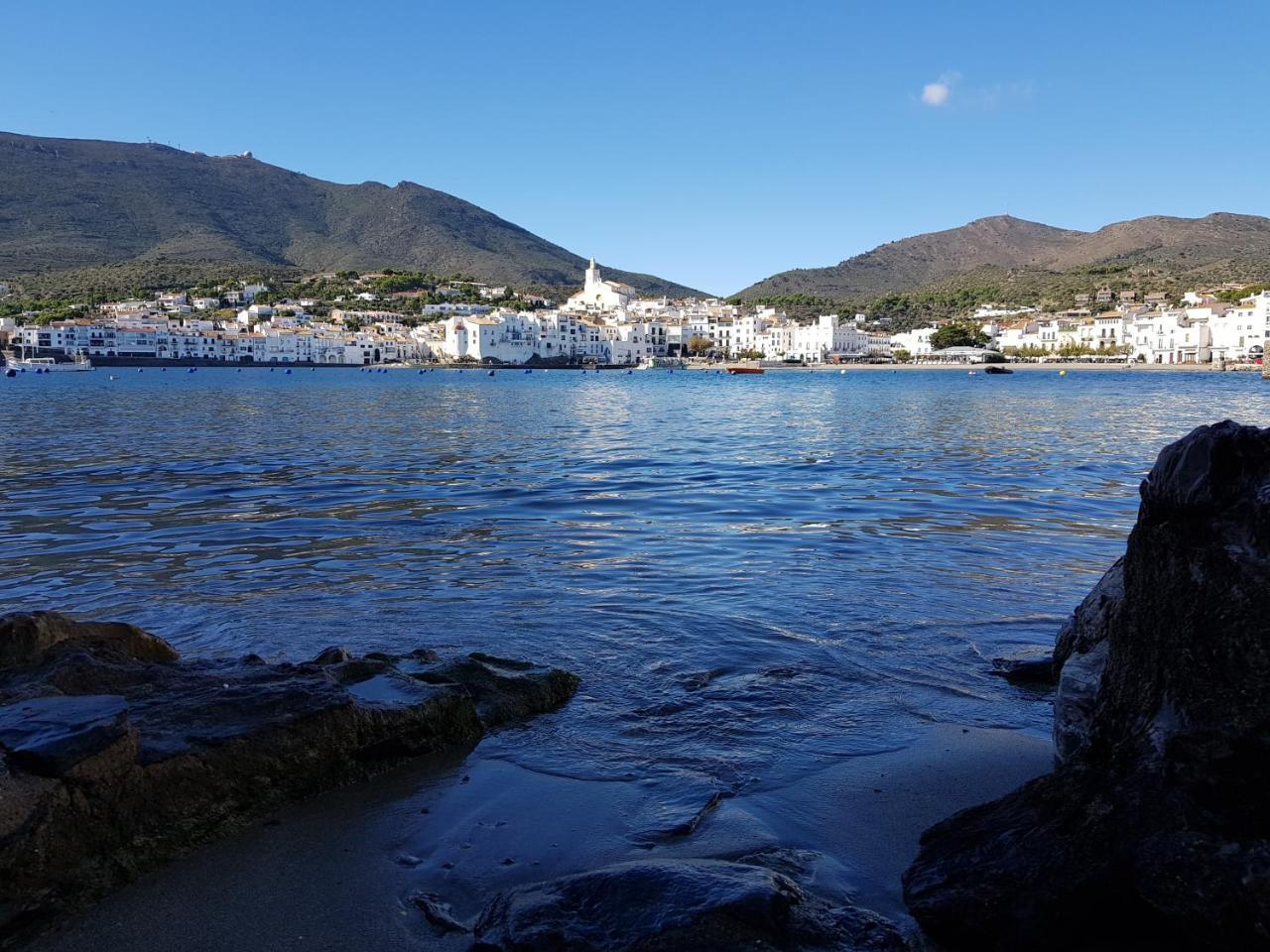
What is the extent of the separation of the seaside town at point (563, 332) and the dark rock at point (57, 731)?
114424 mm

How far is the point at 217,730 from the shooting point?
359 centimetres

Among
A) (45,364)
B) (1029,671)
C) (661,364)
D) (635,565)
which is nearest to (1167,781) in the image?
(1029,671)

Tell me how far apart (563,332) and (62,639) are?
148 m

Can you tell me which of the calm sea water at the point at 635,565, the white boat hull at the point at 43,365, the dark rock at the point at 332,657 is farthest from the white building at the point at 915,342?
the dark rock at the point at 332,657

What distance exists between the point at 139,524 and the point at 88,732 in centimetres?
883

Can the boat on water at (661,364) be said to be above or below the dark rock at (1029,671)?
above

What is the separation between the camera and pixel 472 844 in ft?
11.3

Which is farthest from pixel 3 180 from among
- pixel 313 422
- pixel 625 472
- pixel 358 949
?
pixel 358 949

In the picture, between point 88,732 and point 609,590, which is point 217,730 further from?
point 609,590

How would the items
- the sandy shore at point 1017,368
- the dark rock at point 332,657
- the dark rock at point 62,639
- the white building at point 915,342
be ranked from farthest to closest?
the white building at point 915,342 < the sandy shore at point 1017,368 < the dark rock at point 332,657 < the dark rock at point 62,639

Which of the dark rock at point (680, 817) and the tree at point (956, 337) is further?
the tree at point (956, 337)

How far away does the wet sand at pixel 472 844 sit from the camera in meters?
2.90

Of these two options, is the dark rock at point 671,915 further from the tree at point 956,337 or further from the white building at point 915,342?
the white building at point 915,342

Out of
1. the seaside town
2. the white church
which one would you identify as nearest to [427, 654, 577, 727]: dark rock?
the seaside town
